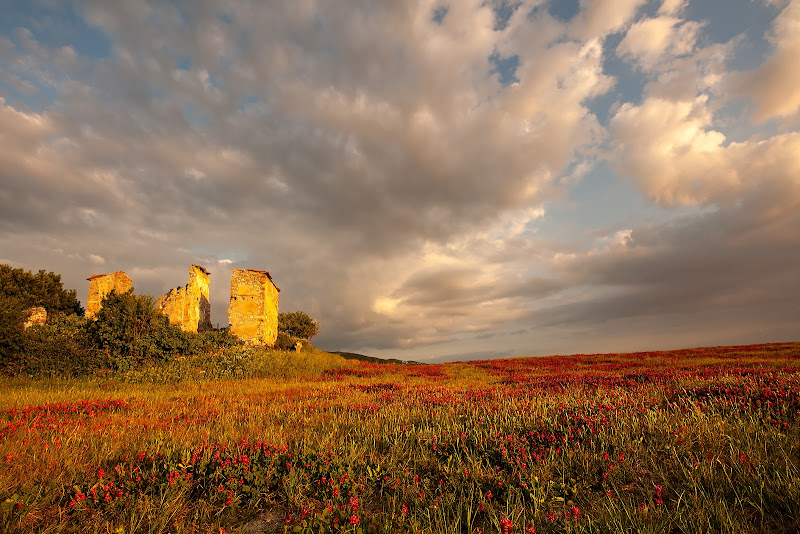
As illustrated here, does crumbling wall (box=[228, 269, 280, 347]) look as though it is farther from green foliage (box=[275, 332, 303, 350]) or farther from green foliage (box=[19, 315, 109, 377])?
green foliage (box=[19, 315, 109, 377])

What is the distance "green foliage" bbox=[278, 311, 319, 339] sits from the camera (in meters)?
47.9

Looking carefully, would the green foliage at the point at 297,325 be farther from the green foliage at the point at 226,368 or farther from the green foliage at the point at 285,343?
the green foliage at the point at 226,368

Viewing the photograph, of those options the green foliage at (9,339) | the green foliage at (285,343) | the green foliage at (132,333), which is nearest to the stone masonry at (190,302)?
the green foliage at (285,343)

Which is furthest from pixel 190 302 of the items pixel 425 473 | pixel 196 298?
pixel 425 473

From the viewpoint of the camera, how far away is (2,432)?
5.64 m

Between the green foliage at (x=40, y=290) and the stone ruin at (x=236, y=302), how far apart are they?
7135 mm

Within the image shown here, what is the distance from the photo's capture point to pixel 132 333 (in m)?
16.3

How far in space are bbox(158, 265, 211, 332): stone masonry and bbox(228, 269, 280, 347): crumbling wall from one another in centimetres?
329

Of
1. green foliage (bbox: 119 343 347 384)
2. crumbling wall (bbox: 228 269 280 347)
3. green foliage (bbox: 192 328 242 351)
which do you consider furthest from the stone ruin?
green foliage (bbox: 119 343 347 384)

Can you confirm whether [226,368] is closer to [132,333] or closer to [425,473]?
[132,333]

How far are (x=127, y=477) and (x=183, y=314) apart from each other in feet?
87.3

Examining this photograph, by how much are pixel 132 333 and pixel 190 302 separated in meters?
11.9

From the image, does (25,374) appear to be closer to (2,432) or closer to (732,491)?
(2,432)

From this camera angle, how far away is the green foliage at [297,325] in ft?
157
